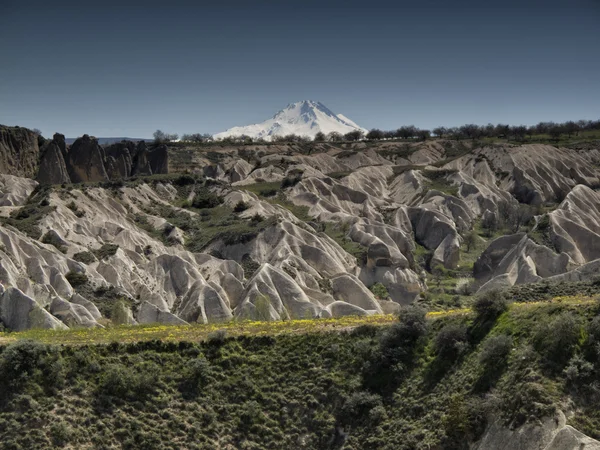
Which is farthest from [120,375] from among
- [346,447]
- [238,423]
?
[346,447]

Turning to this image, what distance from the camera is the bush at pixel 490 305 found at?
29953 mm

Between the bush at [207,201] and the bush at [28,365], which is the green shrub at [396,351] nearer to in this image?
the bush at [28,365]

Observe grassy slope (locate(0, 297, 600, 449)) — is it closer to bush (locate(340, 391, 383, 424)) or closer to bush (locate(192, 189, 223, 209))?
bush (locate(340, 391, 383, 424))

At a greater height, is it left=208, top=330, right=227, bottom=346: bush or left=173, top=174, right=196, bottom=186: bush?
left=173, top=174, right=196, bottom=186: bush

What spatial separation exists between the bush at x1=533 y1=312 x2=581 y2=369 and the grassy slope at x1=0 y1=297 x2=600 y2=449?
15cm

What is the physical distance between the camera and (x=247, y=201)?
9256 centimetres

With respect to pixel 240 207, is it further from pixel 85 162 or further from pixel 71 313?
pixel 71 313

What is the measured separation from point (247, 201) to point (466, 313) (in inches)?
2487

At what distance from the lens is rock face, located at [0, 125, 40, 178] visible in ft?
344

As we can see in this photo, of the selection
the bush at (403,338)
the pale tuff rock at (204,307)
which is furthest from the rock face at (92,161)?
the bush at (403,338)

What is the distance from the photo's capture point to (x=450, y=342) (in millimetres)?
29469

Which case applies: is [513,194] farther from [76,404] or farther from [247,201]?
[76,404]

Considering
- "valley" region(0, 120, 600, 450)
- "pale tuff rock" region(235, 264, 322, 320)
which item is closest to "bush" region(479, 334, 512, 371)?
"valley" region(0, 120, 600, 450)

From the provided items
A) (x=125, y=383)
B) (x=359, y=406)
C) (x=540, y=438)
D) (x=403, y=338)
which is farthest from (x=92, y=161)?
(x=540, y=438)
